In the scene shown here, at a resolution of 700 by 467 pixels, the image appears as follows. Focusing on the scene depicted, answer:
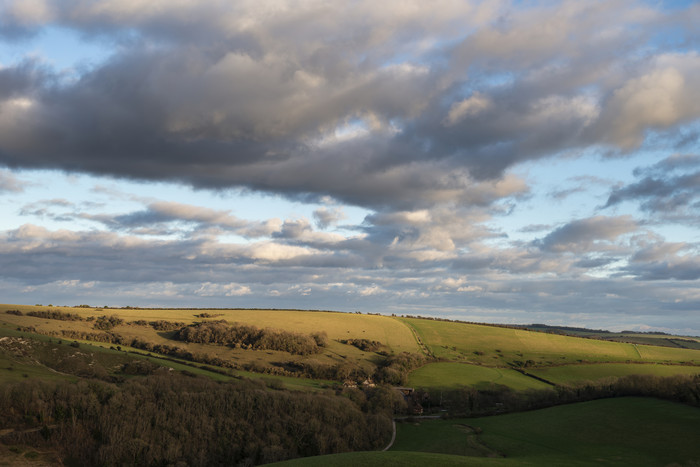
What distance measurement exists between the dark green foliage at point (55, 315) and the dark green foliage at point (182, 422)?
7243cm

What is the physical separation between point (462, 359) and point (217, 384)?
76.7m

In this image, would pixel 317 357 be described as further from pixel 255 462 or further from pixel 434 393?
pixel 255 462

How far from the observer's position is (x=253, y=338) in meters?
129

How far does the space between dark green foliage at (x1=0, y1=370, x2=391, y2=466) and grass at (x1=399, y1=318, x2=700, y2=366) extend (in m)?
68.3

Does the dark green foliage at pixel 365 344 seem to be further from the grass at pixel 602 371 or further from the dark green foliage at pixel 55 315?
the dark green foliage at pixel 55 315

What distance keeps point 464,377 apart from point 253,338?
183 feet

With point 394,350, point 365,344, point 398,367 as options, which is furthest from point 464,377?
point 365,344

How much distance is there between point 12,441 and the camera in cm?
4481

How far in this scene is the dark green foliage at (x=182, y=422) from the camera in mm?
49312

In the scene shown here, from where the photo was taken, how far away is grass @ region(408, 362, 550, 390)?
342 feet

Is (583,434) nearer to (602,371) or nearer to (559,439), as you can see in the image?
(559,439)

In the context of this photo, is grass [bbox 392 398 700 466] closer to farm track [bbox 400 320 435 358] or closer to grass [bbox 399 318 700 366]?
farm track [bbox 400 320 435 358]

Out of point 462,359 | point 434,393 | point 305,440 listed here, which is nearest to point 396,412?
point 434,393

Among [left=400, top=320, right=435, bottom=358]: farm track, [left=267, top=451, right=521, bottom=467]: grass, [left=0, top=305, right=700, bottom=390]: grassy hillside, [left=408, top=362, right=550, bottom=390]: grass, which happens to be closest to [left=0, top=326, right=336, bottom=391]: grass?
[left=0, top=305, right=700, bottom=390]: grassy hillside
